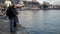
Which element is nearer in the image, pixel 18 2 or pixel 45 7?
pixel 45 7

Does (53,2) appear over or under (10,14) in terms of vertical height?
under

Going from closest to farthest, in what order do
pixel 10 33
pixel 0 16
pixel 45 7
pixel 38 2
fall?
pixel 10 33
pixel 0 16
pixel 45 7
pixel 38 2

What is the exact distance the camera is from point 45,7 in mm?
51156

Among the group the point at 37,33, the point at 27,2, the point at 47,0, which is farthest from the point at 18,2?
the point at 37,33

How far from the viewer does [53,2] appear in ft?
201

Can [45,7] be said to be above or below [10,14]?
below

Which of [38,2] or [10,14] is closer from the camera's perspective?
[10,14]

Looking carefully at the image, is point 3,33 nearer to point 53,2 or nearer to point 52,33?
point 52,33

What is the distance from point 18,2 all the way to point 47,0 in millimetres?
7954

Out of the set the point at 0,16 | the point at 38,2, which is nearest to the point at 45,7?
the point at 38,2

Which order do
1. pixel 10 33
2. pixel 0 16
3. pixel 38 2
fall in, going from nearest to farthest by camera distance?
pixel 10 33 < pixel 0 16 < pixel 38 2

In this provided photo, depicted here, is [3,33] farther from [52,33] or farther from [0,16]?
[0,16]

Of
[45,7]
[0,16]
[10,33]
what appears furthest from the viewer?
Result: [45,7]

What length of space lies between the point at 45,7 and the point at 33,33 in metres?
38.2
